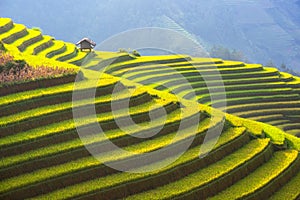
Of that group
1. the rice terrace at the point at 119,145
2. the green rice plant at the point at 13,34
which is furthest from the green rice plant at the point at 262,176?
the green rice plant at the point at 13,34

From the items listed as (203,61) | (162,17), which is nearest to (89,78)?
(203,61)

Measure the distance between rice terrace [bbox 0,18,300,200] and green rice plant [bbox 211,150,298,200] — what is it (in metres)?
0.04

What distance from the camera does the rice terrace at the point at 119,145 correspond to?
14.5 metres

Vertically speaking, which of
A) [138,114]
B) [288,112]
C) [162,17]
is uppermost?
[138,114]

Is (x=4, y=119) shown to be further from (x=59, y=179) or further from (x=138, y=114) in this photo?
(x=138, y=114)

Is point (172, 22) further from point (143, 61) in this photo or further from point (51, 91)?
point (51, 91)

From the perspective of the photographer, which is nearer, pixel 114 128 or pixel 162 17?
pixel 114 128

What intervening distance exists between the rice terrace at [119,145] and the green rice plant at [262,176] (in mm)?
39

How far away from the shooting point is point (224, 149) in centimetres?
1798

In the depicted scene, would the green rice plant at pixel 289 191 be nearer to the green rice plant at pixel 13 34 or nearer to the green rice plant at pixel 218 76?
the green rice plant at pixel 218 76

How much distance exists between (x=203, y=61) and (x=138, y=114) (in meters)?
24.8

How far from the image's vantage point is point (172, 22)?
18075 centimetres

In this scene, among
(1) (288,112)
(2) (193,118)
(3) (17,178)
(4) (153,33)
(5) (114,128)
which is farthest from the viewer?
(4) (153,33)

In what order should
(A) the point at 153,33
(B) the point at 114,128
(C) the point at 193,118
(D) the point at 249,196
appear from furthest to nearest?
(A) the point at 153,33, (C) the point at 193,118, (B) the point at 114,128, (D) the point at 249,196
